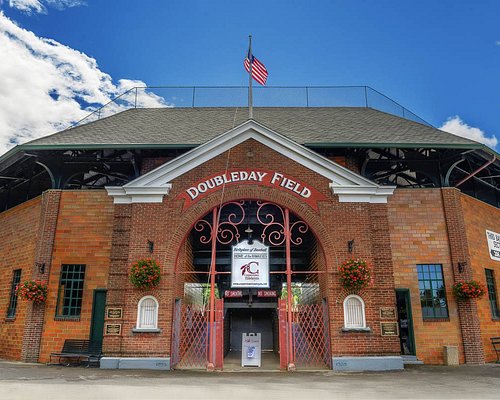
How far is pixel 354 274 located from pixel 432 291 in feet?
12.6

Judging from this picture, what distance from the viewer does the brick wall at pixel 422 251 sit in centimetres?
1337

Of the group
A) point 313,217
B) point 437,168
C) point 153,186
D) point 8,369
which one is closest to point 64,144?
point 153,186

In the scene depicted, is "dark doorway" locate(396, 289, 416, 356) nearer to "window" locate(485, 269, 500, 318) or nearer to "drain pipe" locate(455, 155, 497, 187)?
"window" locate(485, 269, 500, 318)

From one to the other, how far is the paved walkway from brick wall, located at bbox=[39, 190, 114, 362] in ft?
5.50

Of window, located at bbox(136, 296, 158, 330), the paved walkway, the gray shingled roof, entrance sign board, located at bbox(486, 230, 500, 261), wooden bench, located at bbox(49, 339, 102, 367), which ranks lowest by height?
the paved walkway

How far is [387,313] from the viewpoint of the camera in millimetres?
11953

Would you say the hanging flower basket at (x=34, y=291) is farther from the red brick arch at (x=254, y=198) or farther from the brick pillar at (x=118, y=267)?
the red brick arch at (x=254, y=198)

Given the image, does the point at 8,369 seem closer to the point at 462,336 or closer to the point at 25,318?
the point at 25,318

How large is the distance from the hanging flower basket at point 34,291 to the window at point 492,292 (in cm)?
1537

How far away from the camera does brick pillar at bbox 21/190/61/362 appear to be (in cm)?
1329

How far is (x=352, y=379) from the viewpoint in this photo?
32.7 feet

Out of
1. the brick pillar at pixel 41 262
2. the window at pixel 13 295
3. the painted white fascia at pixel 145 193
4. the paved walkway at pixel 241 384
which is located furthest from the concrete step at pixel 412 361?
the window at pixel 13 295

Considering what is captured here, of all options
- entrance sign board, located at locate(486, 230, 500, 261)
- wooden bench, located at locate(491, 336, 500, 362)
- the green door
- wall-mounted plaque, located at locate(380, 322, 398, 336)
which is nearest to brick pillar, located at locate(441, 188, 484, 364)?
wooden bench, located at locate(491, 336, 500, 362)

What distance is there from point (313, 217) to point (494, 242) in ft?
27.0
